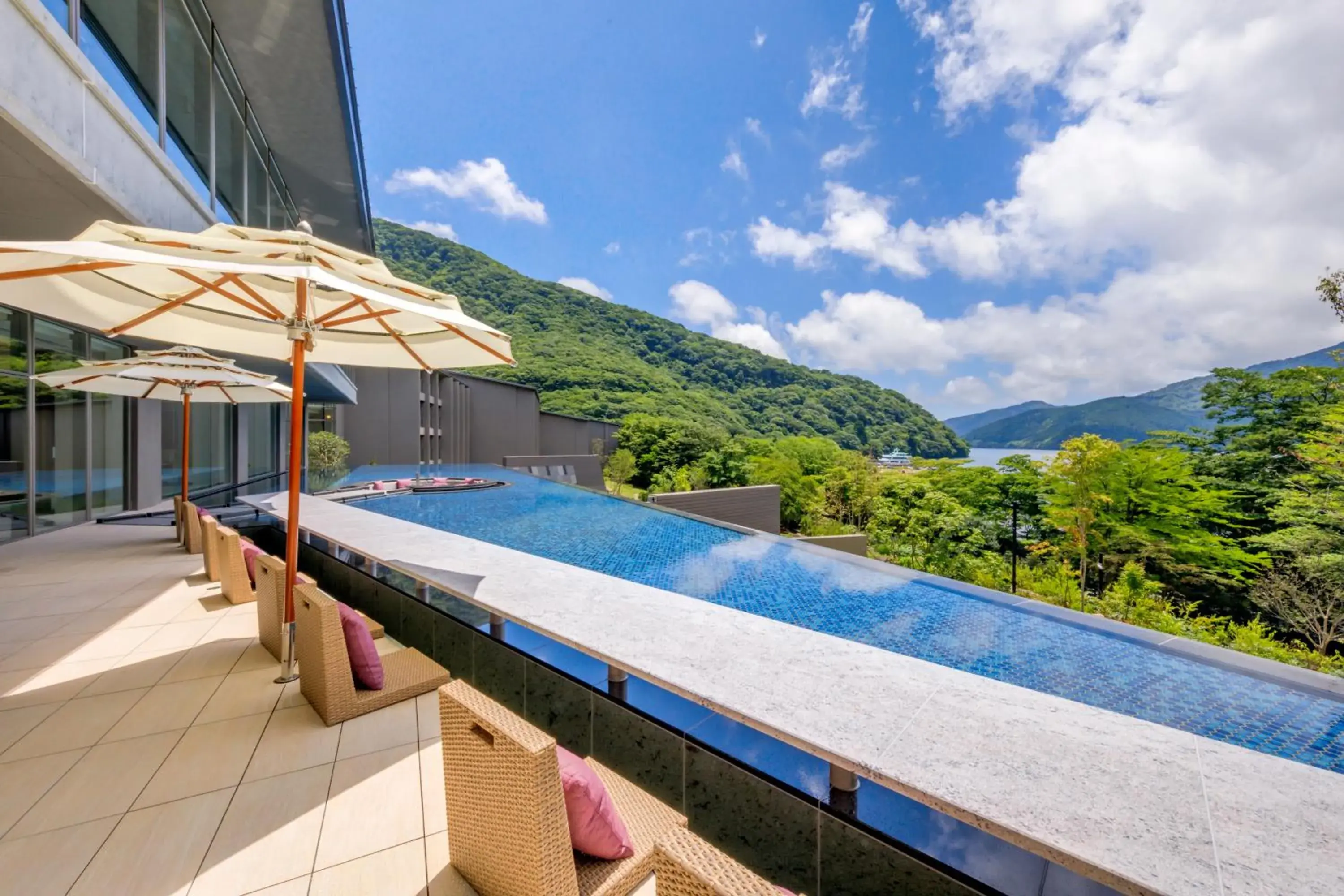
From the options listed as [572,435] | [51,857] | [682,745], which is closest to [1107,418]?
[572,435]

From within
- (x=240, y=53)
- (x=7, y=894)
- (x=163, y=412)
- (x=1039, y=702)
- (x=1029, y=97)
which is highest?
(x=1029, y=97)

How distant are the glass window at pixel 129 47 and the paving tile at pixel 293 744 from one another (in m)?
4.84

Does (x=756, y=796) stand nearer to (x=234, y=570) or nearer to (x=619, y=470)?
(x=234, y=570)

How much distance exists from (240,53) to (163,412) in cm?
675

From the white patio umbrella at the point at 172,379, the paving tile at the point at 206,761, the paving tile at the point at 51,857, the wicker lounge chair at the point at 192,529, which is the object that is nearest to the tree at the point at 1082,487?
the paving tile at the point at 206,761

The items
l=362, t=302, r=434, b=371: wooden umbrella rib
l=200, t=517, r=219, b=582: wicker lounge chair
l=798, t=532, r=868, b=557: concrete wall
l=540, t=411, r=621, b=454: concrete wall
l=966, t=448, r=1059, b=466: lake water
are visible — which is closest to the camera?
l=362, t=302, r=434, b=371: wooden umbrella rib

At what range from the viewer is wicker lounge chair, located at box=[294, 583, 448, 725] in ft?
8.58

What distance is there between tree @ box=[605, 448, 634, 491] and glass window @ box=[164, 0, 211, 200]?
2158 centimetres

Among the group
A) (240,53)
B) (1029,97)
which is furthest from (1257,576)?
(1029,97)

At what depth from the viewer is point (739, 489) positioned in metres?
16.2

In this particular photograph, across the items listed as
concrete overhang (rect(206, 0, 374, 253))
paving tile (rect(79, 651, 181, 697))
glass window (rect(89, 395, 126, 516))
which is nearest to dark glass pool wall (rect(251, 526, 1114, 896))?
paving tile (rect(79, 651, 181, 697))

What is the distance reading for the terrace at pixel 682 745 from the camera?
1243 mm

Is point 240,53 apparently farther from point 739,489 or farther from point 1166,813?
point 739,489

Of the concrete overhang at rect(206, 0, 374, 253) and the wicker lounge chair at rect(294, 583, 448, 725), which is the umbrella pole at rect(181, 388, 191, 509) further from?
the wicker lounge chair at rect(294, 583, 448, 725)
